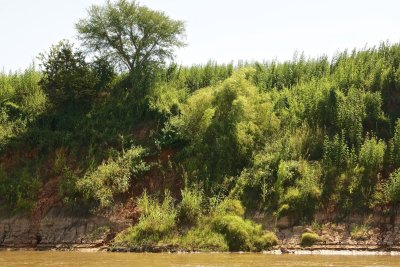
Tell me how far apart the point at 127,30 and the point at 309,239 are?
22375 mm

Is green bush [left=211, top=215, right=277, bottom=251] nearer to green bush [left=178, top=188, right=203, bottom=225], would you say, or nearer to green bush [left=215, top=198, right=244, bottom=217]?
green bush [left=215, top=198, right=244, bottom=217]

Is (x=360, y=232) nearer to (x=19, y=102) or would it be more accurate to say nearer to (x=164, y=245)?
(x=164, y=245)

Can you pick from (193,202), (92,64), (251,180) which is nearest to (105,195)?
(193,202)

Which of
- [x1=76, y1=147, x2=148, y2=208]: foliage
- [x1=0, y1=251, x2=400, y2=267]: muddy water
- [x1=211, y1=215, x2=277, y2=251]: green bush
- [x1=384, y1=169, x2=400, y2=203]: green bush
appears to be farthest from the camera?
[x1=76, y1=147, x2=148, y2=208]: foliage

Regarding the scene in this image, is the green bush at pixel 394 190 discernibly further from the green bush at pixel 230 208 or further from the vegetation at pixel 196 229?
the green bush at pixel 230 208

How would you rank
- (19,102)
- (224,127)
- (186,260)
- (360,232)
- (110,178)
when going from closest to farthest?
(186,260)
(360,232)
(110,178)
(224,127)
(19,102)

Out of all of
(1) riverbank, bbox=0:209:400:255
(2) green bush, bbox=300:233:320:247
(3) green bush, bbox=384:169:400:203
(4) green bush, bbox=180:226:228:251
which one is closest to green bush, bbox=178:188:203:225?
(4) green bush, bbox=180:226:228:251

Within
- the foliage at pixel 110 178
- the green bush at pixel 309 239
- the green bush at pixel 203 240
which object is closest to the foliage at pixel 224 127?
the foliage at pixel 110 178

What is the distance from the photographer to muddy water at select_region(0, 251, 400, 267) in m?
21.9

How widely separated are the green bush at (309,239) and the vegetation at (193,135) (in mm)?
105

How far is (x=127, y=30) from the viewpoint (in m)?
43.6

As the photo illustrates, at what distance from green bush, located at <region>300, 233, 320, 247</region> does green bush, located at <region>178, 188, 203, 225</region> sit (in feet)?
17.0

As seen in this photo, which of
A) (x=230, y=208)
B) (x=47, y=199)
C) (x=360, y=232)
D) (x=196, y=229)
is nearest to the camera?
(x=360, y=232)

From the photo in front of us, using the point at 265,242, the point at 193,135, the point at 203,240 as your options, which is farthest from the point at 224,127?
the point at 265,242
